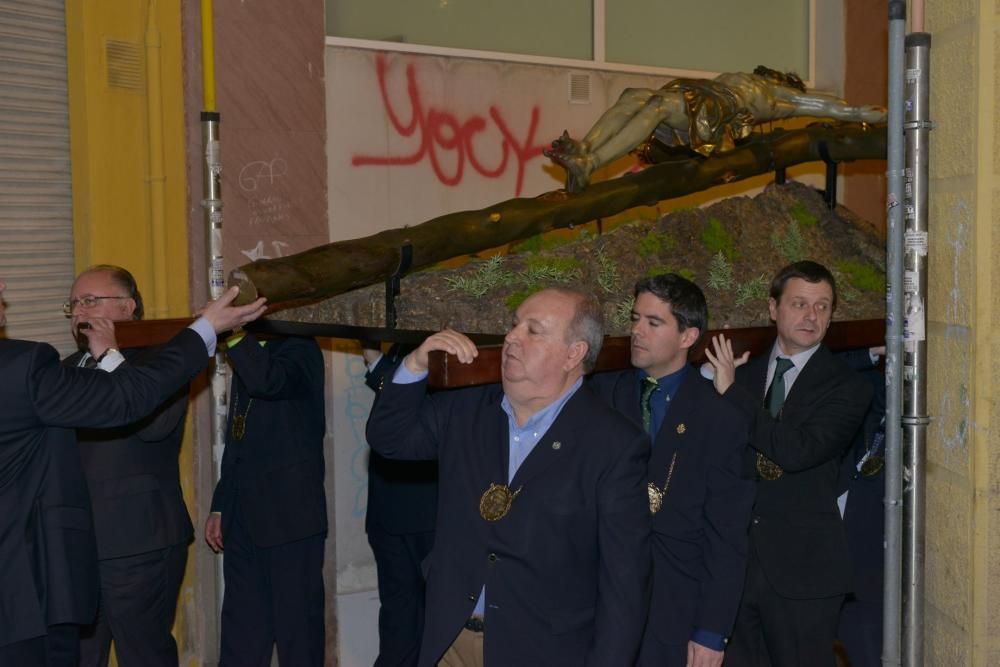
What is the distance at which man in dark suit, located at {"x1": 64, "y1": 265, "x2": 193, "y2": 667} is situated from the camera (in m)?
3.96

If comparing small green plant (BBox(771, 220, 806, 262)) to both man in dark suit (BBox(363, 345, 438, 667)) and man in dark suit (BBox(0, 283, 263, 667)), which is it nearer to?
man in dark suit (BBox(363, 345, 438, 667))

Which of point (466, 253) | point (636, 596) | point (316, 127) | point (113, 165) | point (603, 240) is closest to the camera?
point (636, 596)

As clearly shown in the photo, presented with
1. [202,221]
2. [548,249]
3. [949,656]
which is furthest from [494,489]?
[202,221]

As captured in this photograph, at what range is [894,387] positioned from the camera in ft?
9.92

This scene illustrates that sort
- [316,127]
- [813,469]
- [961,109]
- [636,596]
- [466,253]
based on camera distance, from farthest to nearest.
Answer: [316,127], [466,253], [813,469], [961,109], [636,596]

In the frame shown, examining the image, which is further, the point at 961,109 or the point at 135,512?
the point at 135,512

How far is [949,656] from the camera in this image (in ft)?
10.2

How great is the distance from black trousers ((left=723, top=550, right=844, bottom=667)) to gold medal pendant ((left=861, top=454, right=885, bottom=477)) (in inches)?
19.2

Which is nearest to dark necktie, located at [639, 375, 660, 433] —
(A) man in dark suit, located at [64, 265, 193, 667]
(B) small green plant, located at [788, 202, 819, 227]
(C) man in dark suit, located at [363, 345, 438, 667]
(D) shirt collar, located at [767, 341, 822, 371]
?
(D) shirt collar, located at [767, 341, 822, 371]

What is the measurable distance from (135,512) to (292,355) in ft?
2.87

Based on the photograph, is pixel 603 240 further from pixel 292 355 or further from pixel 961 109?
pixel 961 109

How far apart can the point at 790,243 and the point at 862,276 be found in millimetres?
348

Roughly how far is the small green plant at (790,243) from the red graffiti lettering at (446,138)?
1648mm

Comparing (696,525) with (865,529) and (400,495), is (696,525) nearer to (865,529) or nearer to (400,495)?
(865,529)
